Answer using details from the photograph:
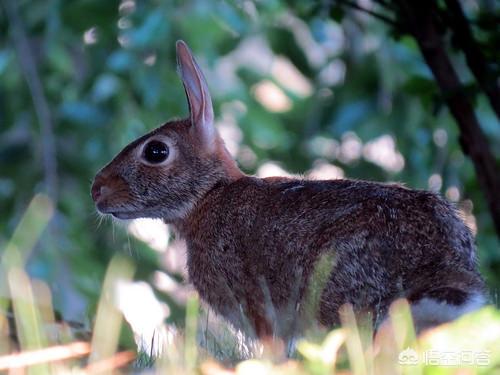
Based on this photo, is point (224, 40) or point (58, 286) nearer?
point (58, 286)

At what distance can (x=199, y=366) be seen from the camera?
3166 mm

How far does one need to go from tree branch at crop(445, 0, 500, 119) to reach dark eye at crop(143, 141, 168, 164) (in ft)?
4.91

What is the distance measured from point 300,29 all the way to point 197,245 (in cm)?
470

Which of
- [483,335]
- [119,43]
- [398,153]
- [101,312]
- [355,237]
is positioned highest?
[119,43]

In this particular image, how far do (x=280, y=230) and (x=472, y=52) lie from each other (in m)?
1.65

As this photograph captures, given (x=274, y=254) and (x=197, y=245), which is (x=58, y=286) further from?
(x=274, y=254)

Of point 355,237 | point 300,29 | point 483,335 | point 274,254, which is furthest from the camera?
point 300,29

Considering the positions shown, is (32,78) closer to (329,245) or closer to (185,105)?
A: (185,105)

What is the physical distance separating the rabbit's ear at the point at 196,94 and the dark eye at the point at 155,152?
0.61ft

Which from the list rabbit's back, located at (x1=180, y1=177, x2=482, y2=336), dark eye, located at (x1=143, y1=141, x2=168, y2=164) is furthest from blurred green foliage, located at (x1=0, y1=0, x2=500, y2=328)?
rabbit's back, located at (x1=180, y1=177, x2=482, y2=336)

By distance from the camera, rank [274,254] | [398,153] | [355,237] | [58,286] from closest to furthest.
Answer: [355,237]
[274,254]
[58,286]
[398,153]

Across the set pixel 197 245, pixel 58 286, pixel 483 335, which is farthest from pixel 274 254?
pixel 58 286

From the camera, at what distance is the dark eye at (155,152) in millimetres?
5367

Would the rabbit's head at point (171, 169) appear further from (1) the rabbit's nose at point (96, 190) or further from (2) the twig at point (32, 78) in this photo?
(2) the twig at point (32, 78)
